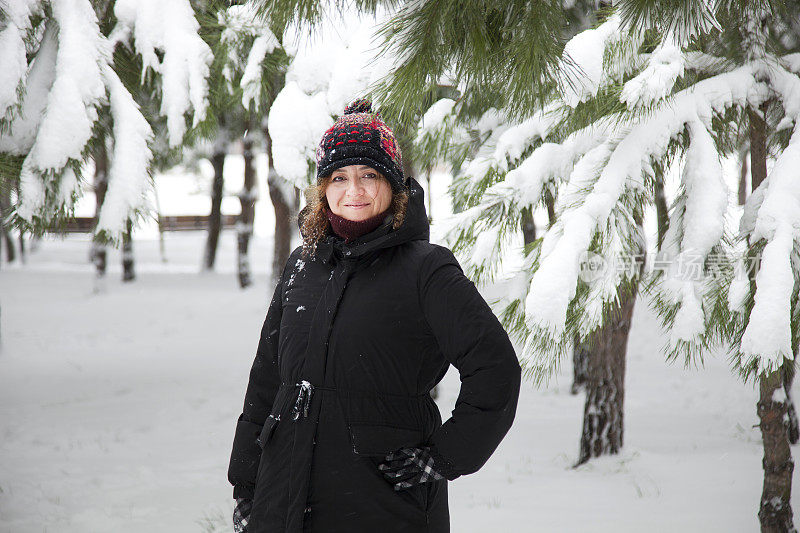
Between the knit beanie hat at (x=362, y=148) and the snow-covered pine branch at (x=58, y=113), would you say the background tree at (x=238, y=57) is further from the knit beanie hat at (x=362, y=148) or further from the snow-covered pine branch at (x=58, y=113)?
the knit beanie hat at (x=362, y=148)

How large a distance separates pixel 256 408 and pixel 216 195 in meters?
16.1

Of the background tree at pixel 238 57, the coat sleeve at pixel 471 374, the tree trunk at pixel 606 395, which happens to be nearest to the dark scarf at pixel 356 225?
the coat sleeve at pixel 471 374

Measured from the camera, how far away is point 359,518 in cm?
212

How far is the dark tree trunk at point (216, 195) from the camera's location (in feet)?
55.4

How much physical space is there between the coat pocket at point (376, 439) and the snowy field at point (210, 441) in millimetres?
3078

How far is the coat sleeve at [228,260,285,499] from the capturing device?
7.98 ft

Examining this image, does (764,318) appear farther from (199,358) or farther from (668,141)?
(199,358)

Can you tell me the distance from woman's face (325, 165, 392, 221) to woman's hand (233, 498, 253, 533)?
3.52ft

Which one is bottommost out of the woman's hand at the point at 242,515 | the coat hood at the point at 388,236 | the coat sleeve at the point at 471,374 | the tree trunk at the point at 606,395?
the tree trunk at the point at 606,395

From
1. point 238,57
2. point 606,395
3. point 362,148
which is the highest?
point 238,57

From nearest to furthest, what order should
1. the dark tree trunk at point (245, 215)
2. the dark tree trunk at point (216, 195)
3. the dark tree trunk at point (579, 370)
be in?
the dark tree trunk at point (579, 370) → the dark tree trunk at point (245, 215) → the dark tree trunk at point (216, 195)

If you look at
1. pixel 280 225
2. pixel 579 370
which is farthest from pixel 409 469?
pixel 280 225

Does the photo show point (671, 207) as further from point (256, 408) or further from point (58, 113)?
point (58, 113)

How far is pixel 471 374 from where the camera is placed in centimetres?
207
